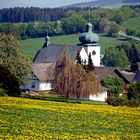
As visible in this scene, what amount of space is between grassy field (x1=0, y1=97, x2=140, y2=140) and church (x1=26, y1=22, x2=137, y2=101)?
3320 cm

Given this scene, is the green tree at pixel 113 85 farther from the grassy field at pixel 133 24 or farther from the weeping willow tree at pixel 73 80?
the grassy field at pixel 133 24

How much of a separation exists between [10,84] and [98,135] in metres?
19.9

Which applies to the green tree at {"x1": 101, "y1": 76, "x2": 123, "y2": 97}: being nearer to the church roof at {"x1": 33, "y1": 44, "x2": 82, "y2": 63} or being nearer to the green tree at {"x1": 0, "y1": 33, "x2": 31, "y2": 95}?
the green tree at {"x1": 0, "y1": 33, "x2": 31, "y2": 95}

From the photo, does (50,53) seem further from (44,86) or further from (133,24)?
(133,24)

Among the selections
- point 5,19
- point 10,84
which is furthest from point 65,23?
point 10,84

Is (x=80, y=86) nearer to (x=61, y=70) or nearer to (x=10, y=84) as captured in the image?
(x=61, y=70)

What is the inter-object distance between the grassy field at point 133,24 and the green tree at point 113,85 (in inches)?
3608

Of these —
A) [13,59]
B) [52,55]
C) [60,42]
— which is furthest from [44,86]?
[60,42]

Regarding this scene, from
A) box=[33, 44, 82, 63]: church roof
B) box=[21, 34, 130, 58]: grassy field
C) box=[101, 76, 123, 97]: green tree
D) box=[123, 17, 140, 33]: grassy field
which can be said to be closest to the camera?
box=[101, 76, 123, 97]: green tree

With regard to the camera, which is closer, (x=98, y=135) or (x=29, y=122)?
(x=98, y=135)

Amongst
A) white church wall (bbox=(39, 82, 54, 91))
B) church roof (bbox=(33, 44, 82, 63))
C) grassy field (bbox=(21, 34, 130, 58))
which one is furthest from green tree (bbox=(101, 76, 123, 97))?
grassy field (bbox=(21, 34, 130, 58))

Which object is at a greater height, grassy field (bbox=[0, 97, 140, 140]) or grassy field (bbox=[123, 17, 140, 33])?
grassy field (bbox=[123, 17, 140, 33])

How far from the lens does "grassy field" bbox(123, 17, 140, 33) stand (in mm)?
161950

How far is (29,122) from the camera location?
2223 centimetres
